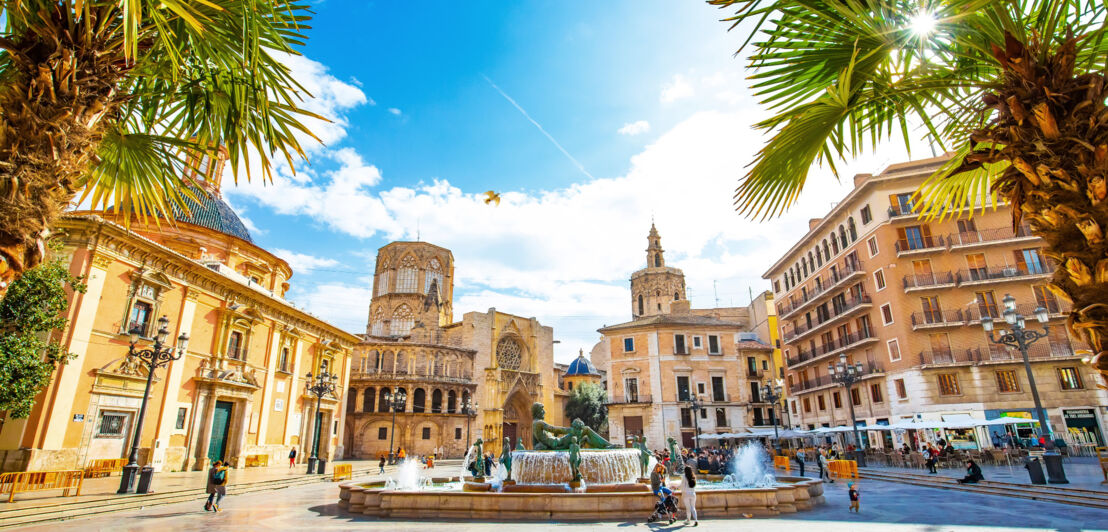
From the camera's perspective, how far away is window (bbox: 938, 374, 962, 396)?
2503 cm

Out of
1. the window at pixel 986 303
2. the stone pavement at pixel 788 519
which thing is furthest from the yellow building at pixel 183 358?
the window at pixel 986 303

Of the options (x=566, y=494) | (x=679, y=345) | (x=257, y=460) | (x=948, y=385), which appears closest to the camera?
(x=566, y=494)

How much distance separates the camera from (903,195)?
91.0 ft

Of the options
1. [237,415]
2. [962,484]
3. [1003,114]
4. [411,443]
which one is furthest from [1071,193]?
[411,443]

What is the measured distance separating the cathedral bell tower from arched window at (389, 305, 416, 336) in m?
36.4

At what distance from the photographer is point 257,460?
75.5 ft

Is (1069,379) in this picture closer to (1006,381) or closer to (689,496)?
(1006,381)

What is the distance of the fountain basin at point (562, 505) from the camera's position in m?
9.48

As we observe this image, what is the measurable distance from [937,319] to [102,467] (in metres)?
34.3

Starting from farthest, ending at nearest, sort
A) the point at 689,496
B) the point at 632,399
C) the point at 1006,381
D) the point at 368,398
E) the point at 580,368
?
the point at 580,368 → the point at 368,398 → the point at 632,399 → the point at 1006,381 → the point at 689,496

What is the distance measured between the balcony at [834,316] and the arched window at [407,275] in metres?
33.6

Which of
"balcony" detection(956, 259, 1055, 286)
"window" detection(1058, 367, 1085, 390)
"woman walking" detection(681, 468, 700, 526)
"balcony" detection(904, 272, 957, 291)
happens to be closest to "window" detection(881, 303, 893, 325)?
"balcony" detection(904, 272, 957, 291)

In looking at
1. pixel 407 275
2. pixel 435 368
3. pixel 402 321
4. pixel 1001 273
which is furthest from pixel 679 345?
pixel 407 275

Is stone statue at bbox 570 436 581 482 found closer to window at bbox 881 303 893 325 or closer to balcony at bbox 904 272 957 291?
balcony at bbox 904 272 957 291
